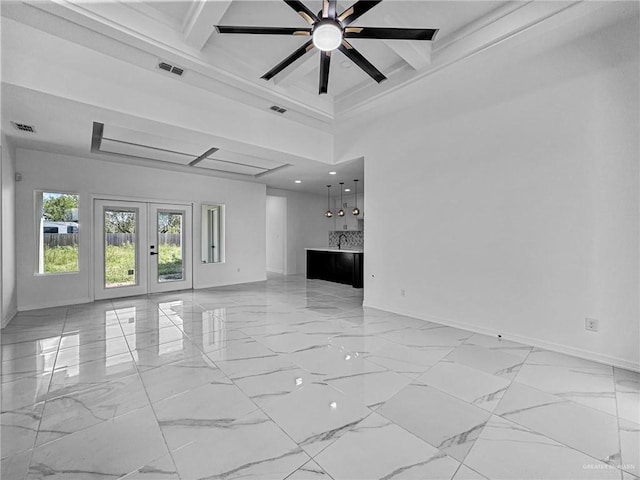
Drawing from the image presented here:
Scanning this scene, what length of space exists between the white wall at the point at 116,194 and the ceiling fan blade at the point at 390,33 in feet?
19.1

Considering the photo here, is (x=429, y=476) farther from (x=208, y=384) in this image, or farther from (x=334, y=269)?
(x=334, y=269)

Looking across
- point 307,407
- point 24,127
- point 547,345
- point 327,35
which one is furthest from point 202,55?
point 547,345

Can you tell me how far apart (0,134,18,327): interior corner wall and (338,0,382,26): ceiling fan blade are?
4.86 m

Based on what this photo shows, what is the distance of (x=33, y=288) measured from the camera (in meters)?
5.21

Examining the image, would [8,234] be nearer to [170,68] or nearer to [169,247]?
[169,247]

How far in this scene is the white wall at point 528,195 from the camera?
9.53ft

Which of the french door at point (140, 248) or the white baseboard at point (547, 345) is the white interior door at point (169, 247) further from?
the white baseboard at point (547, 345)

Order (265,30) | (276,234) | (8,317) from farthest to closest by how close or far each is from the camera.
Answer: (276,234), (8,317), (265,30)

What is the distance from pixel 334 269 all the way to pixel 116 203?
5.49m

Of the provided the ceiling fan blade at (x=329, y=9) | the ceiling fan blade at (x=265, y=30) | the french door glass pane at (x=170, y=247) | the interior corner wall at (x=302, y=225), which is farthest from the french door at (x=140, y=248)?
the ceiling fan blade at (x=329, y=9)

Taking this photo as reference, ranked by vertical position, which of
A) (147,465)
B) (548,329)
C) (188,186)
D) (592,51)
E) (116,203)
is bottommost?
(147,465)

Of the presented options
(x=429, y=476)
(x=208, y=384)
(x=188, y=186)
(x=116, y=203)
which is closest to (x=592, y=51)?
(x=429, y=476)

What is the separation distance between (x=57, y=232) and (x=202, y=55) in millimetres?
4602

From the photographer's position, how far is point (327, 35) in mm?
2385
